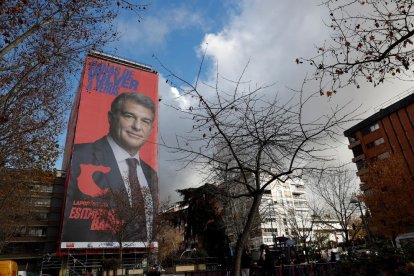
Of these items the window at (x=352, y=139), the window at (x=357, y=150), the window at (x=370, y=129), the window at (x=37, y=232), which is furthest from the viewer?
the window at (x=37, y=232)

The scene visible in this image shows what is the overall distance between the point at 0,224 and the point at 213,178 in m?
27.7

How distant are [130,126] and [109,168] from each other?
8453 millimetres

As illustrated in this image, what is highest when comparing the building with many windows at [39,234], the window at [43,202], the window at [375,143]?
the window at [375,143]

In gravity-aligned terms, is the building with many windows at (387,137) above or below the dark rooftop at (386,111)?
below

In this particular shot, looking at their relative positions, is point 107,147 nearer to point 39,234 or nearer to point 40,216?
point 40,216

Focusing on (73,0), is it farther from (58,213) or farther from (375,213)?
(58,213)

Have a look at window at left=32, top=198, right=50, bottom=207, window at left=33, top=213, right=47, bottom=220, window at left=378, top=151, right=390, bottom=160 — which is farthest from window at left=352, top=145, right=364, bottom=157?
window at left=33, top=213, right=47, bottom=220

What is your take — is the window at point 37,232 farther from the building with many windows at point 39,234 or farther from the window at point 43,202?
the window at point 43,202

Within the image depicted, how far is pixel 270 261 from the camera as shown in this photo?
1328 cm

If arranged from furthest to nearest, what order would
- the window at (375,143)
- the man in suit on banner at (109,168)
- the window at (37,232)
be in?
the window at (37,232) → the man in suit on banner at (109,168) → the window at (375,143)

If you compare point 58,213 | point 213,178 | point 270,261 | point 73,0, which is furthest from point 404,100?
point 58,213

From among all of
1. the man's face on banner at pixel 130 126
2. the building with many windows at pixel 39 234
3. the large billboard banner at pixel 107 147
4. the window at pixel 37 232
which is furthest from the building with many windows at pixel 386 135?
the window at pixel 37 232

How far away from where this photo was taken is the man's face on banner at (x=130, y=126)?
59.0 metres

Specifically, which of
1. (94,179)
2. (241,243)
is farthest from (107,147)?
(241,243)
